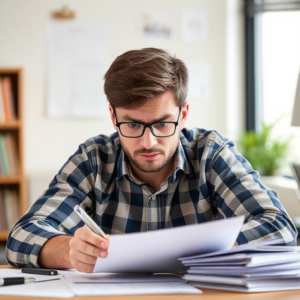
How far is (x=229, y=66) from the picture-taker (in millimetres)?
4828

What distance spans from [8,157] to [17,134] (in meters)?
0.23

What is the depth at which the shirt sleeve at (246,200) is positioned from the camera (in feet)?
4.98

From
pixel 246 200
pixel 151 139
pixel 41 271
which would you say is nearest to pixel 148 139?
pixel 151 139

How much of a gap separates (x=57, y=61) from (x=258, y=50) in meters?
1.56

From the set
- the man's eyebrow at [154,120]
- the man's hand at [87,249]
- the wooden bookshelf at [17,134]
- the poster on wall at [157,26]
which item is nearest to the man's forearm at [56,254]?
the man's hand at [87,249]

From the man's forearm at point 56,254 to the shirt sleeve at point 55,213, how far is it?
15 millimetres

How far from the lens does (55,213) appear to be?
1709 millimetres

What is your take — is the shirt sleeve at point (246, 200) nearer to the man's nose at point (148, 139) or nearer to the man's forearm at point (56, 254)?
the man's nose at point (148, 139)

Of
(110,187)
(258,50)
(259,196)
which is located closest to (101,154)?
(110,187)

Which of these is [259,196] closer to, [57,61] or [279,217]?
[279,217]

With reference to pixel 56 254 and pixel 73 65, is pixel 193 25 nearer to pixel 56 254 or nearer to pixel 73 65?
pixel 73 65

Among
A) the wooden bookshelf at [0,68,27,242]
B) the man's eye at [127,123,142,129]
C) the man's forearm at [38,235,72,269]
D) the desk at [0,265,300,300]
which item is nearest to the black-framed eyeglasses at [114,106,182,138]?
the man's eye at [127,123,142,129]

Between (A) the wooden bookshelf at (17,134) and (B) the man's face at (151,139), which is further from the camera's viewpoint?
(A) the wooden bookshelf at (17,134)

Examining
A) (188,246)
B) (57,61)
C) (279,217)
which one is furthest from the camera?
(57,61)
